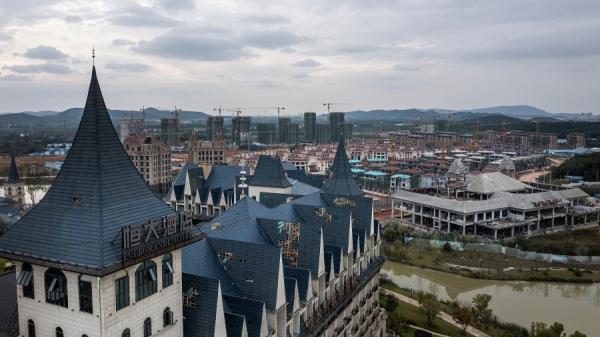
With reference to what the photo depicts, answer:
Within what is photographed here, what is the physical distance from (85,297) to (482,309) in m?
32.6

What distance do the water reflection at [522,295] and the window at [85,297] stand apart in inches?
1491

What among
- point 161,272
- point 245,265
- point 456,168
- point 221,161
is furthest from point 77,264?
point 456,168

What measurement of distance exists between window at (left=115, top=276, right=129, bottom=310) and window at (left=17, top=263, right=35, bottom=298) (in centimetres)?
312

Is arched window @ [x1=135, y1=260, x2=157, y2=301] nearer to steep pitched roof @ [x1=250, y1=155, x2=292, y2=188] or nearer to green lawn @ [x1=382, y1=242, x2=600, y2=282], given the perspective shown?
steep pitched roof @ [x1=250, y1=155, x2=292, y2=188]

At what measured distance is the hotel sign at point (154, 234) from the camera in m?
14.7

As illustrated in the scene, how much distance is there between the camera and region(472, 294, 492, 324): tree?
1510 inches

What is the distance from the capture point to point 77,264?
14.1 meters

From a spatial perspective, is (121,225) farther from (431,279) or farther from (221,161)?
(221,161)

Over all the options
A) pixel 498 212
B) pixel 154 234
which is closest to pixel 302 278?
pixel 154 234

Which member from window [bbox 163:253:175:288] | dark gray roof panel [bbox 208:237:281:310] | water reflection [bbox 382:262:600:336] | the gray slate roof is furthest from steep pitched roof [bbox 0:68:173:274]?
the gray slate roof

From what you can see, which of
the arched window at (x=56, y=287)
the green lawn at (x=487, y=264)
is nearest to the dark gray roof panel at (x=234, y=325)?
the arched window at (x=56, y=287)

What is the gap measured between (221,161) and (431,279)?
6552 centimetres

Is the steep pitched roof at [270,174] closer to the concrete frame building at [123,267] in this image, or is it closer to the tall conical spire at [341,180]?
the tall conical spire at [341,180]

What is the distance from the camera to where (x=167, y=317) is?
16844 millimetres
